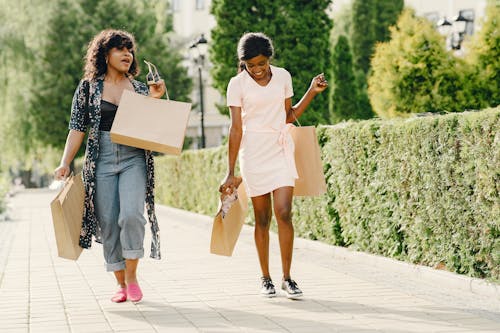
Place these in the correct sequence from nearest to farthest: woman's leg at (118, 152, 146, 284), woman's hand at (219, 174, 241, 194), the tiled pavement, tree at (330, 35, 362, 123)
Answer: the tiled pavement, woman's leg at (118, 152, 146, 284), woman's hand at (219, 174, 241, 194), tree at (330, 35, 362, 123)

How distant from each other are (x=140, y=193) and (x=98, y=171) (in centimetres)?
35

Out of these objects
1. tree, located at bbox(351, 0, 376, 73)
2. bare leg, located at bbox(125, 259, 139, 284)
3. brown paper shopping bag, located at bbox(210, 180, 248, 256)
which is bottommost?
bare leg, located at bbox(125, 259, 139, 284)

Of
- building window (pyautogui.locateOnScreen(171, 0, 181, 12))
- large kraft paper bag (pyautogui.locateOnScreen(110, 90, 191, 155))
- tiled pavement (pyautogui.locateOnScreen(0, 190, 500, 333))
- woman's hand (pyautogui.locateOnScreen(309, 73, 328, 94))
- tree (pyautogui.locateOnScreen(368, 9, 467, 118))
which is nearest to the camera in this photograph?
tiled pavement (pyautogui.locateOnScreen(0, 190, 500, 333))

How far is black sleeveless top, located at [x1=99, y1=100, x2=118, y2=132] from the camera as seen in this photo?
679 cm

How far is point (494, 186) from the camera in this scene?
716cm

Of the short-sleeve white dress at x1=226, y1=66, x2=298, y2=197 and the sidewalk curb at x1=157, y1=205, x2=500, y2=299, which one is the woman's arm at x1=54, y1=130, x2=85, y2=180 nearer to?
the short-sleeve white dress at x1=226, y1=66, x2=298, y2=197

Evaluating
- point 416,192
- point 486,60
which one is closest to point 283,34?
point 486,60

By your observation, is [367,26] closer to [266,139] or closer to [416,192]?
[416,192]

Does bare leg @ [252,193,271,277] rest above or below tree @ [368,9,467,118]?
below

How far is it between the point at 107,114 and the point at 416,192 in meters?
3.14

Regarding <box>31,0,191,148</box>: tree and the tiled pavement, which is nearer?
the tiled pavement

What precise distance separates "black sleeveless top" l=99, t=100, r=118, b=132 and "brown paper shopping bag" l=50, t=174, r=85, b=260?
16.5 inches

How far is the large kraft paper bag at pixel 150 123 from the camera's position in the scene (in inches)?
259

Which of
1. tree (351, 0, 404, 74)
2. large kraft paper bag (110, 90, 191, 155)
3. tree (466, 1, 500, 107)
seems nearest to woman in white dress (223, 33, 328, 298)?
large kraft paper bag (110, 90, 191, 155)
